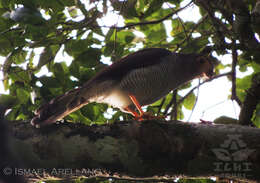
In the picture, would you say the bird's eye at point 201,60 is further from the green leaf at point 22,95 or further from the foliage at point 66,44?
the green leaf at point 22,95

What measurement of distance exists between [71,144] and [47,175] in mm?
306

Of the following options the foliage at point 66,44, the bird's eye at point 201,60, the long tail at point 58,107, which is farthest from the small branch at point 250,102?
the long tail at point 58,107

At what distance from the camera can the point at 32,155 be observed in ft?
7.24

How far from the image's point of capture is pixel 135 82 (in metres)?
3.90

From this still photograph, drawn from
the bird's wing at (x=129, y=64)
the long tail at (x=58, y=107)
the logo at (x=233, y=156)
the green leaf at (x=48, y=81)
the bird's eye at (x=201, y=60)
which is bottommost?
the logo at (x=233, y=156)

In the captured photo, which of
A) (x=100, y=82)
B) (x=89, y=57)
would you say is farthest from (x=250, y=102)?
(x=89, y=57)

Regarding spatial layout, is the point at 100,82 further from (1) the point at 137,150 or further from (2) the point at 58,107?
(1) the point at 137,150

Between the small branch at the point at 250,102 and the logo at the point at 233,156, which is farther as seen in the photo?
the small branch at the point at 250,102

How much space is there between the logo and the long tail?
1.45 meters

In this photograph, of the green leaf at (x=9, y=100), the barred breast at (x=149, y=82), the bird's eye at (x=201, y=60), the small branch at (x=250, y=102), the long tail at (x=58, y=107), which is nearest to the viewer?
the long tail at (x=58, y=107)

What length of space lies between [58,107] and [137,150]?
1.18 metres

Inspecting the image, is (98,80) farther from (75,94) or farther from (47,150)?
(47,150)

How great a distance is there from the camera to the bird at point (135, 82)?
11.9 ft

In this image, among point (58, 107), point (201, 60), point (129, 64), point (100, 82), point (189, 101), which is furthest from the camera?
point (189, 101)
